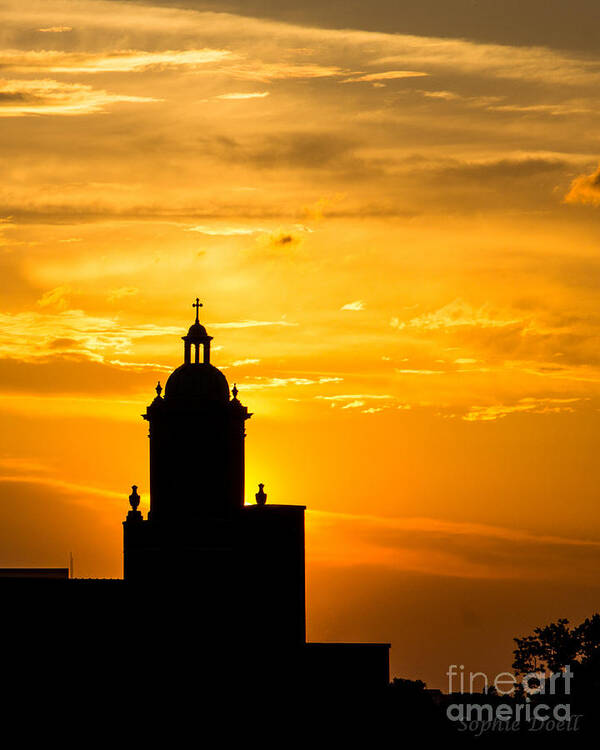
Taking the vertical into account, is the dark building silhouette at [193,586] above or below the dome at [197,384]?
below

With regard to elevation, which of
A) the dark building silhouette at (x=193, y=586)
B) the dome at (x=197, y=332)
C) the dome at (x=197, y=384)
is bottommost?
the dark building silhouette at (x=193, y=586)

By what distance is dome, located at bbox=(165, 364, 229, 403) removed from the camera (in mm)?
69812

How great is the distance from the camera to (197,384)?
69.9 meters

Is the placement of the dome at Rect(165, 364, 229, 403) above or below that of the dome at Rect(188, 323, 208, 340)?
below

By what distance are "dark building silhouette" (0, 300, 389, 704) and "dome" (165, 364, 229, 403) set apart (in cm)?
4

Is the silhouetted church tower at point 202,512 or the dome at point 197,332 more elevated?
the dome at point 197,332

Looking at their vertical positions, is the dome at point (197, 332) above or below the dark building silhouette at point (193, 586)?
above

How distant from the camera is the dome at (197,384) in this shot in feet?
229

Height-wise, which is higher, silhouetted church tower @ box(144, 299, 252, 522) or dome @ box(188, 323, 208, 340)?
dome @ box(188, 323, 208, 340)

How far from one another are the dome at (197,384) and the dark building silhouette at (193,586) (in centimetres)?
4

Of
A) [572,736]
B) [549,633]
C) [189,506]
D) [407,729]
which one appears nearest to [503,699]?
[549,633]

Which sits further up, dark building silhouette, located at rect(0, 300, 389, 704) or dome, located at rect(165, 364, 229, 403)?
dome, located at rect(165, 364, 229, 403)

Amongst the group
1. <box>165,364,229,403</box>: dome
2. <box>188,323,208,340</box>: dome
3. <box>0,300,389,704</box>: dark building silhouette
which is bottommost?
<box>0,300,389,704</box>: dark building silhouette

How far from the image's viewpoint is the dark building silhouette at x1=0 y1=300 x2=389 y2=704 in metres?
69.2
